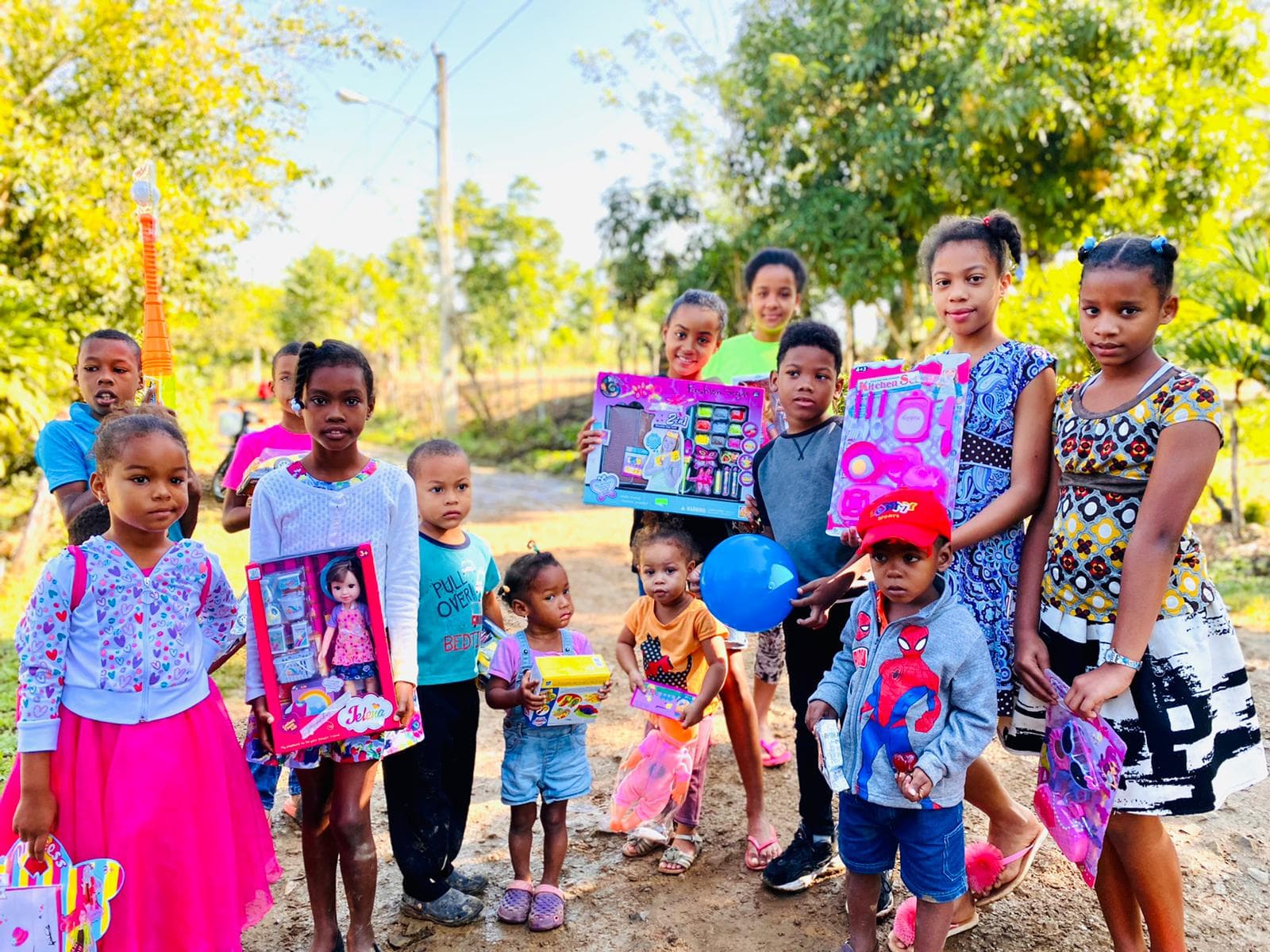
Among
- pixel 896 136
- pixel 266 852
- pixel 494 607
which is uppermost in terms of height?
pixel 896 136

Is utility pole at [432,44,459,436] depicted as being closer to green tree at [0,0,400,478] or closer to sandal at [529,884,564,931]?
green tree at [0,0,400,478]

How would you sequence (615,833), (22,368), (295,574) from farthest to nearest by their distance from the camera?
(22,368)
(615,833)
(295,574)

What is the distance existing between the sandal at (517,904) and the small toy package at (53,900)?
3.95 ft

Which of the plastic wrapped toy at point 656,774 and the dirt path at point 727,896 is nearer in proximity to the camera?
the dirt path at point 727,896

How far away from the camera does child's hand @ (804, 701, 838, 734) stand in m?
2.54

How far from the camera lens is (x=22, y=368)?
7.80 m

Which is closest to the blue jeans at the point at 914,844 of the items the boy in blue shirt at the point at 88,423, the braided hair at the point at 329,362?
the braided hair at the point at 329,362

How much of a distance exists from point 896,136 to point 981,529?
795 cm

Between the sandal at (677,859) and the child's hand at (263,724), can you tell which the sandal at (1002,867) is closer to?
the sandal at (677,859)

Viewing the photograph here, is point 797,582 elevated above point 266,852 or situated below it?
above

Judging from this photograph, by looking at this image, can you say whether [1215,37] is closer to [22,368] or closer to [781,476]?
[781,476]

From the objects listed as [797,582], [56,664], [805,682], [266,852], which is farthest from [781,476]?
[56,664]

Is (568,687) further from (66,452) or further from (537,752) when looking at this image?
(66,452)

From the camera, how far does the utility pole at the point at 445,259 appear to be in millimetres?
18203
